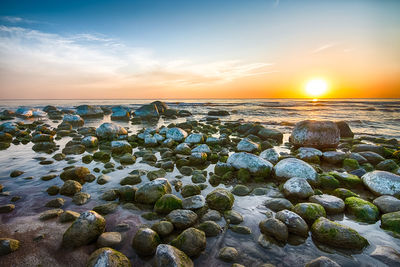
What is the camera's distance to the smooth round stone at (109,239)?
9.11 ft

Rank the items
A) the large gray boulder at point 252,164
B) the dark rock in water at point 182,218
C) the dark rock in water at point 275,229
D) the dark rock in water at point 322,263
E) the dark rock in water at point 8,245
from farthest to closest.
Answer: the large gray boulder at point 252,164 < the dark rock in water at point 182,218 < the dark rock in water at point 275,229 < the dark rock in water at point 8,245 < the dark rock in water at point 322,263

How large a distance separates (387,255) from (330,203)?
1103 mm

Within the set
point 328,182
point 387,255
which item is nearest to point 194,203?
point 387,255

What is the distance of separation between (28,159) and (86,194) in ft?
13.6

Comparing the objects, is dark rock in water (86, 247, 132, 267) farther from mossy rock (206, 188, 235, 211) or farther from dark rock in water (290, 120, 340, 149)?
dark rock in water (290, 120, 340, 149)

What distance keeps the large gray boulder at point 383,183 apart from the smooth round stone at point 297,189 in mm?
1533

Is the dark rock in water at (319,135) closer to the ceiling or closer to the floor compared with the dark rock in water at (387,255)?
closer to the ceiling

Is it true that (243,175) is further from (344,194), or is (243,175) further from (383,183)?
(383,183)

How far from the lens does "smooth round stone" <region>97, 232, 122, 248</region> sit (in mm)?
2775

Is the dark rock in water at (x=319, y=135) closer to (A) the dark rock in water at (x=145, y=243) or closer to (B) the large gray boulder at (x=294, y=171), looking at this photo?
(B) the large gray boulder at (x=294, y=171)

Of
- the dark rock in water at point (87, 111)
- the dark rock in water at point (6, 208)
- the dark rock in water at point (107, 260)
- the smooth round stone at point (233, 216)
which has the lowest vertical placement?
the smooth round stone at point (233, 216)

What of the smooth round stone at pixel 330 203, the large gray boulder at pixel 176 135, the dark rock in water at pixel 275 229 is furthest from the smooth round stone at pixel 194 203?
the large gray boulder at pixel 176 135

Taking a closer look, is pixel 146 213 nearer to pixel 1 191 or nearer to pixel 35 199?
pixel 35 199

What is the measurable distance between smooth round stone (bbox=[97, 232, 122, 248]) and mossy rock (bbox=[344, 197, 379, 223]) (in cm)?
411
